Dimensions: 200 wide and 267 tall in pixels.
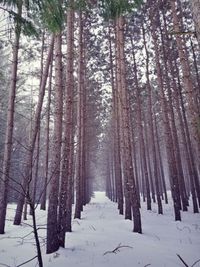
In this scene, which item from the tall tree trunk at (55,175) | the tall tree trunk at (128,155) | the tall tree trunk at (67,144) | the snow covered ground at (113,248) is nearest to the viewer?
the snow covered ground at (113,248)

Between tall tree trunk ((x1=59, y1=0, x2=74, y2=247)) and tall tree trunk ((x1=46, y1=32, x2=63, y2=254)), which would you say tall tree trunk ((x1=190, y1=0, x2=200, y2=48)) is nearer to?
tall tree trunk ((x1=46, y1=32, x2=63, y2=254))

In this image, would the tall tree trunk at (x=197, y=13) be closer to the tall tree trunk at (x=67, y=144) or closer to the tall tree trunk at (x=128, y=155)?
the tall tree trunk at (x=67, y=144)

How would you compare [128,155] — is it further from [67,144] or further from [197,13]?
[197,13]

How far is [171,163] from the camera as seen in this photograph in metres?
12.8

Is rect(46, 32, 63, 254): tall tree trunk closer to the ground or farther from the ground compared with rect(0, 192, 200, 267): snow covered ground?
farther from the ground

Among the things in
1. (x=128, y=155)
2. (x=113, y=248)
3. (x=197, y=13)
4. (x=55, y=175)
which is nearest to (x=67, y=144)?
(x=55, y=175)

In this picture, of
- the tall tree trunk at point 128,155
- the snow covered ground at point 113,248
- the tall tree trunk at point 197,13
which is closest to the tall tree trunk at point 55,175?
the snow covered ground at point 113,248

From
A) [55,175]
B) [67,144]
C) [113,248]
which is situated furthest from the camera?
[67,144]

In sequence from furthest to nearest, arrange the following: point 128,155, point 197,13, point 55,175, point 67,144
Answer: point 128,155, point 67,144, point 55,175, point 197,13

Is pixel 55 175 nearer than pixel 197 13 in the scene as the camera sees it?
No

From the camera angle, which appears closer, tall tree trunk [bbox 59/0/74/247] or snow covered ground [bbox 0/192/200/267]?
snow covered ground [bbox 0/192/200/267]

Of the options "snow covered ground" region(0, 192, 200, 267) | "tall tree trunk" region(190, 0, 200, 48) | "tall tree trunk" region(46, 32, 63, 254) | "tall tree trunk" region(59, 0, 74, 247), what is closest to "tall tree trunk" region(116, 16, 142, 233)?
"snow covered ground" region(0, 192, 200, 267)


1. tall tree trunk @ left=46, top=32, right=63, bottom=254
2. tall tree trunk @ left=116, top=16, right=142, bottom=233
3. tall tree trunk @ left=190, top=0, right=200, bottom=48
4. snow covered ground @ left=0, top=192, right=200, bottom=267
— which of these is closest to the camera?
tall tree trunk @ left=190, top=0, right=200, bottom=48

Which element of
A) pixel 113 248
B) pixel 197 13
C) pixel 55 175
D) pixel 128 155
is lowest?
pixel 113 248
